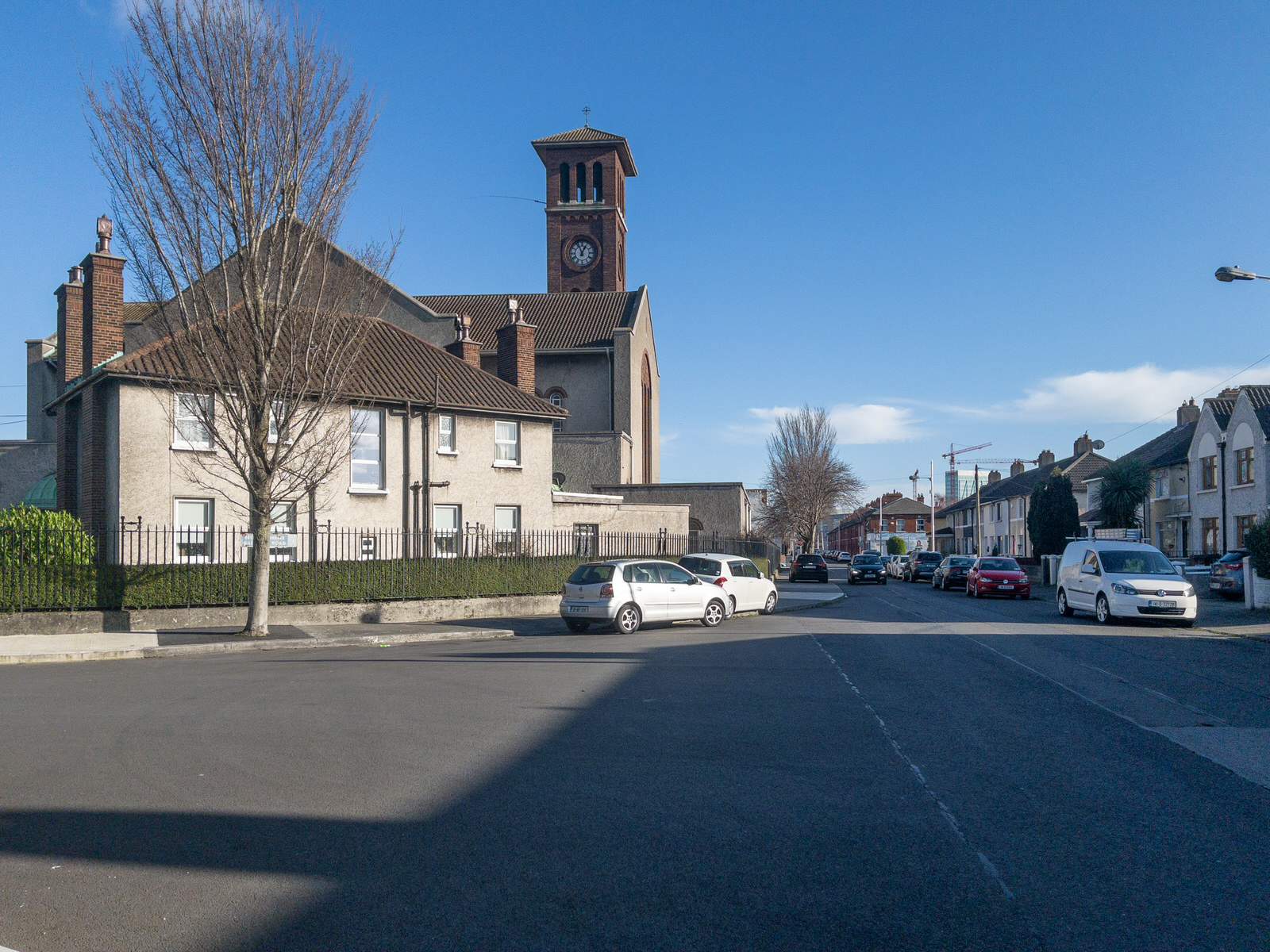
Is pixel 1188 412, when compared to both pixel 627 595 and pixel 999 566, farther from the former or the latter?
pixel 627 595

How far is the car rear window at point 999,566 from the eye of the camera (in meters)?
33.2

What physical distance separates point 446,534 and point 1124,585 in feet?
56.2

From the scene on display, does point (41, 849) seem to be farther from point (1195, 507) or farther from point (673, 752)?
point (1195, 507)

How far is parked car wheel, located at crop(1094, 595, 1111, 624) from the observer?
21.5 m

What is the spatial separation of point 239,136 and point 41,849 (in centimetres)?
1475

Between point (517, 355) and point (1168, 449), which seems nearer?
point (517, 355)

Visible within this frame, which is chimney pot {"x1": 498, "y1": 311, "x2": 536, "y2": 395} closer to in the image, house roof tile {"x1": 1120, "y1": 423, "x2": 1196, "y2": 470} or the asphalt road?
the asphalt road

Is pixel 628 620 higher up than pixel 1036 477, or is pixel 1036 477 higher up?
pixel 1036 477

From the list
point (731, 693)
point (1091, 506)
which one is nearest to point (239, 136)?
point (731, 693)

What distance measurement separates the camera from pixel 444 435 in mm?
27609

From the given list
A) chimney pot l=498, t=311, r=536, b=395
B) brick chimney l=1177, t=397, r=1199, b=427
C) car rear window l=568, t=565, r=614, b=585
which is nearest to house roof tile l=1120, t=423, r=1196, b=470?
brick chimney l=1177, t=397, r=1199, b=427

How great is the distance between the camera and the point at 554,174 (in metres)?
59.2

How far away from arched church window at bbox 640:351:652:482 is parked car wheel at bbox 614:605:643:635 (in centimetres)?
2946

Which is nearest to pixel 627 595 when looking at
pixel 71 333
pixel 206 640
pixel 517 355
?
pixel 206 640
